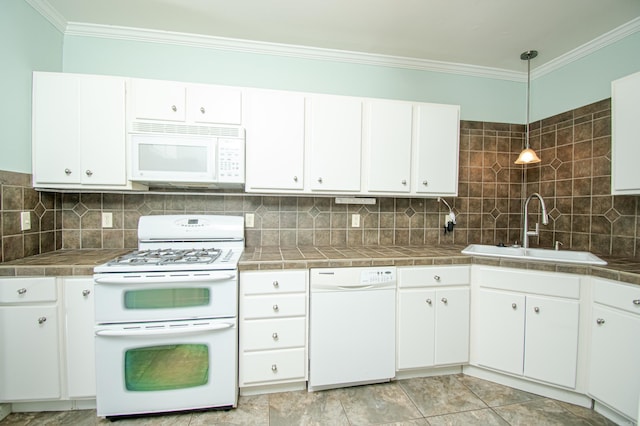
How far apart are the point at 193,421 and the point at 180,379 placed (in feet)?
0.82

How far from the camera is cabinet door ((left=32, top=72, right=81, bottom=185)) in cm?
171

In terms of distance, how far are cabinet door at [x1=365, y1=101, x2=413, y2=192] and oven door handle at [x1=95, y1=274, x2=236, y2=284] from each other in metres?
1.33

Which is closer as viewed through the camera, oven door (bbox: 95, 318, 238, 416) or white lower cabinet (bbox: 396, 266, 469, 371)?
oven door (bbox: 95, 318, 238, 416)

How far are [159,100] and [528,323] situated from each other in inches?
118

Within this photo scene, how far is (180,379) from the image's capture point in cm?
154

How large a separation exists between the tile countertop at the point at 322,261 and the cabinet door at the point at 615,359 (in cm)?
24

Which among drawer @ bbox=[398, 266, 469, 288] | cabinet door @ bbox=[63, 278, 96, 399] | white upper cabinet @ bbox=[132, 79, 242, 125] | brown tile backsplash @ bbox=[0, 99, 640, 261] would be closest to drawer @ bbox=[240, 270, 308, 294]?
brown tile backsplash @ bbox=[0, 99, 640, 261]

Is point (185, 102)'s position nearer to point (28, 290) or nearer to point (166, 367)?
point (28, 290)

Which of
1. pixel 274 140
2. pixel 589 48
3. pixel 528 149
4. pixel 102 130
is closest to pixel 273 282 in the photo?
pixel 274 140

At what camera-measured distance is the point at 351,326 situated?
1.76m

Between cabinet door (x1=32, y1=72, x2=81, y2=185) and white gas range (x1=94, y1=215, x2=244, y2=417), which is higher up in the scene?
cabinet door (x1=32, y1=72, x2=81, y2=185)

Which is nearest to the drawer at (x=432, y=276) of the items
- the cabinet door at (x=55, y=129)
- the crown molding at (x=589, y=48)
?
the crown molding at (x=589, y=48)

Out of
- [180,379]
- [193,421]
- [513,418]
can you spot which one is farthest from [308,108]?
[513,418]

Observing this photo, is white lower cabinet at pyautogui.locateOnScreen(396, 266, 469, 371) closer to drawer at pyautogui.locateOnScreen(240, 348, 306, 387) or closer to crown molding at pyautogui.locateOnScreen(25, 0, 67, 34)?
drawer at pyautogui.locateOnScreen(240, 348, 306, 387)
